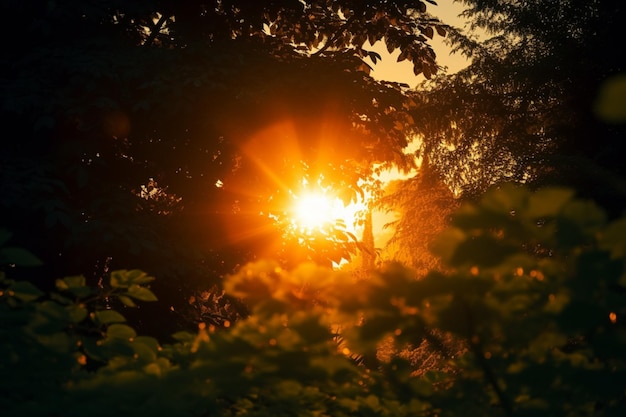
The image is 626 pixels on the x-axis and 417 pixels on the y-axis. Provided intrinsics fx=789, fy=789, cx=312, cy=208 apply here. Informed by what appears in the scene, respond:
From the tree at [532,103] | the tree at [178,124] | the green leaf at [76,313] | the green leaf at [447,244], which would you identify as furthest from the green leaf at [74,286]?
the tree at [532,103]

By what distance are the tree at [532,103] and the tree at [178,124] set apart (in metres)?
3.52

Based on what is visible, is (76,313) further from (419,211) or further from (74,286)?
(419,211)

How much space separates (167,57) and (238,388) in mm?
8586

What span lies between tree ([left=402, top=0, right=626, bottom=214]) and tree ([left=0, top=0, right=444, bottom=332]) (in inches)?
139

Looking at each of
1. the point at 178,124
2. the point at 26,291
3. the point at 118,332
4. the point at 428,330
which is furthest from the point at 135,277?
the point at 178,124

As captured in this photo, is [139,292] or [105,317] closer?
[105,317]

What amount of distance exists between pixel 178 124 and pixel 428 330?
925cm

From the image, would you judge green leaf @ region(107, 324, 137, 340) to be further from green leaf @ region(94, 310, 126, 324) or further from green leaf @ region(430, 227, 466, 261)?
green leaf @ region(430, 227, 466, 261)

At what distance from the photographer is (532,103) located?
67.0 ft

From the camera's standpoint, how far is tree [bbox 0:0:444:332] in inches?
380

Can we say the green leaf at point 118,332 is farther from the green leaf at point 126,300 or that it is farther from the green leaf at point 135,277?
the green leaf at point 135,277

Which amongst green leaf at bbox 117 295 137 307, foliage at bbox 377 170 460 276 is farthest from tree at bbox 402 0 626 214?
green leaf at bbox 117 295 137 307

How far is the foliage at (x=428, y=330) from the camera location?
201 centimetres

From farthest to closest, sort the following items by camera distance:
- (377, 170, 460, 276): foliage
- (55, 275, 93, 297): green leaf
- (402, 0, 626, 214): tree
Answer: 1. (377, 170, 460, 276): foliage
2. (402, 0, 626, 214): tree
3. (55, 275, 93, 297): green leaf
